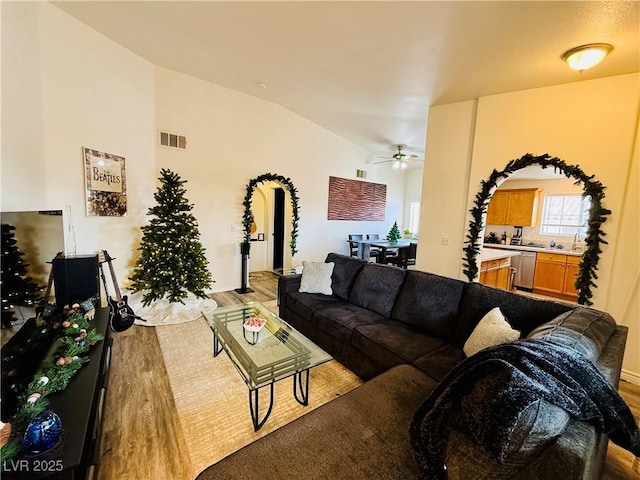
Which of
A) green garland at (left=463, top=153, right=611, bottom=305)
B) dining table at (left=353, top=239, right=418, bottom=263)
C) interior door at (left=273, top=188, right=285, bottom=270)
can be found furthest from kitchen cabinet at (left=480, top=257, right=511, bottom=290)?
interior door at (left=273, top=188, right=285, bottom=270)

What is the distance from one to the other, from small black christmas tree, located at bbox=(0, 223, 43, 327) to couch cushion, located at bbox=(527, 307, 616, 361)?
2.80 metres

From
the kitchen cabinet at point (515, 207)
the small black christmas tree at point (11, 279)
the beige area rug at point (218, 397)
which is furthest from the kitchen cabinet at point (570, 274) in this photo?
the small black christmas tree at point (11, 279)

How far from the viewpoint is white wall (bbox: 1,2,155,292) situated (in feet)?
7.70

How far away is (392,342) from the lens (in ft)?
7.25

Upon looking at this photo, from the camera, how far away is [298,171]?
5805 mm

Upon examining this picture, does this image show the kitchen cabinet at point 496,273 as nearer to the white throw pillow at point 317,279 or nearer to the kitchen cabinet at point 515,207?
the kitchen cabinet at point 515,207

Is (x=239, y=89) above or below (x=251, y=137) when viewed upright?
above

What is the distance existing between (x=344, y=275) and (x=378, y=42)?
2.46 meters

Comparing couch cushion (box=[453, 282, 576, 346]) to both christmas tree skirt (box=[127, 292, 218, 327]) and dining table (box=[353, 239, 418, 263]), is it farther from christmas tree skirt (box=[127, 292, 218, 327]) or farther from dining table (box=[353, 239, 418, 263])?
dining table (box=[353, 239, 418, 263])

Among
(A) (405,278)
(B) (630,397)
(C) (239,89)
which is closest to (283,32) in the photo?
(C) (239,89)

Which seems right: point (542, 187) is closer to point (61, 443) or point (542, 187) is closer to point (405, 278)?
point (405, 278)

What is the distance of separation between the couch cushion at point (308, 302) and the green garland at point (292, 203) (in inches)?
85.6

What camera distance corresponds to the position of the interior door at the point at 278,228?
269 inches

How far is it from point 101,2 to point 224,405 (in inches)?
153
